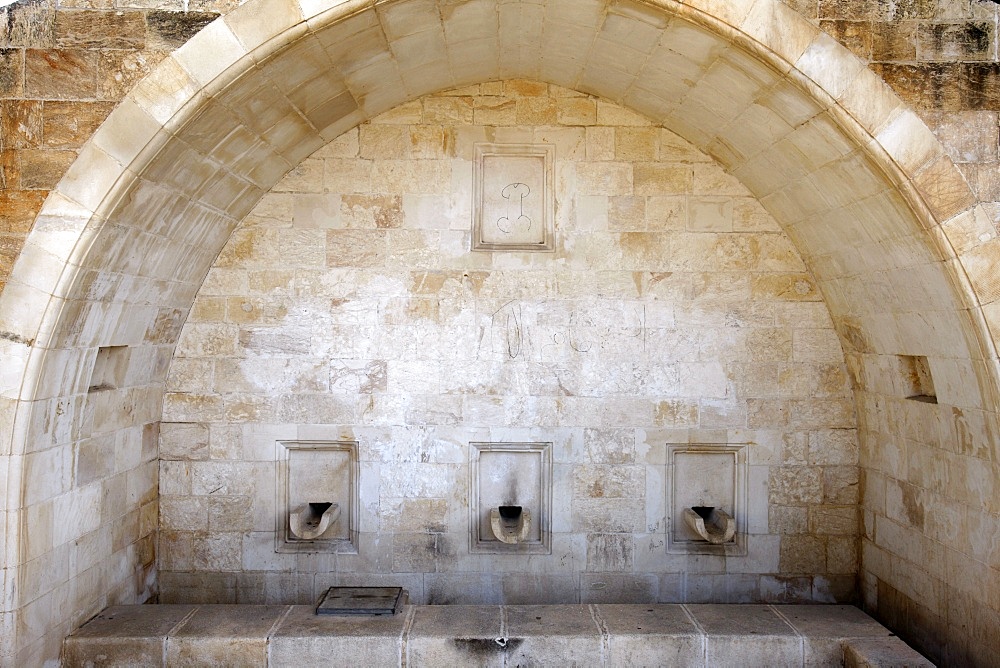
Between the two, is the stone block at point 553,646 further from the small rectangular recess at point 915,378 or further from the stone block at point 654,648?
the small rectangular recess at point 915,378

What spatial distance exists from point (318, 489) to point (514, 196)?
7.39 ft

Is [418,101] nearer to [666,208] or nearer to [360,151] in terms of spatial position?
[360,151]

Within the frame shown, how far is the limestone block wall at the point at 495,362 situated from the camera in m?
4.91

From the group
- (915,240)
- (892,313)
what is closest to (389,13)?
(915,240)

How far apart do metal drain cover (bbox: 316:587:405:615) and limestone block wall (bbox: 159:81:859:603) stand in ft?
0.98

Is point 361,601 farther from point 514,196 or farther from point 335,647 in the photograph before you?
point 514,196

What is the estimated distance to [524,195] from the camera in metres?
4.96

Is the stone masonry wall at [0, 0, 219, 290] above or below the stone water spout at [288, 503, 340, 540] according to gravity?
above

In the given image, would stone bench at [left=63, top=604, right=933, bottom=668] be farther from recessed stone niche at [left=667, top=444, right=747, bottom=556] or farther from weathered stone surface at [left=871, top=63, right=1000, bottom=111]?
weathered stone surface at [left=871, top=63, right=1000, bottom=111]

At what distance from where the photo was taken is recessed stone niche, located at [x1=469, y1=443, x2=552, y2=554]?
4.95 m

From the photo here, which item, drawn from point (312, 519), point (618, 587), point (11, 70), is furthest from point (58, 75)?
point (618, 587)

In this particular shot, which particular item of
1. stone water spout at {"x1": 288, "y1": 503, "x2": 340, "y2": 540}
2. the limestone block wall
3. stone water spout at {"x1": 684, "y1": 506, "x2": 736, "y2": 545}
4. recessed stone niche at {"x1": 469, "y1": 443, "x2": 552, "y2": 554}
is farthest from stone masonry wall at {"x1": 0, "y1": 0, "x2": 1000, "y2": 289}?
recessed stone niche at {"x1": 469, "y1": 443, "x2": 552, "y2": 554}

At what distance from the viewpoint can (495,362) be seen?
16.2 feet

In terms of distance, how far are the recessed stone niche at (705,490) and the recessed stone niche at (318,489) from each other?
2030mm
